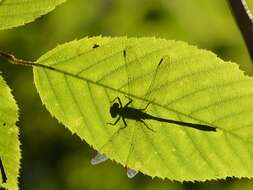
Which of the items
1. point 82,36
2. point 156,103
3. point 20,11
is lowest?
point 82,36

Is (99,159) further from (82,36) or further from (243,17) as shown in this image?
(82,36)

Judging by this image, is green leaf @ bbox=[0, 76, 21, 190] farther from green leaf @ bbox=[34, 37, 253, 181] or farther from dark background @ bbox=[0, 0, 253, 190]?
dark background @ bbox=[0, 0, 253, 190]

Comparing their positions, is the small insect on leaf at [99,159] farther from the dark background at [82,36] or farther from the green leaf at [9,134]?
the dark background at [82,36]

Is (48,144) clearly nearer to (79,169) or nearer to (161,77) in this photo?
(79,169)

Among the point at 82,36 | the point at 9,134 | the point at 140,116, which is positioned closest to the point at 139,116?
the point at 140,116

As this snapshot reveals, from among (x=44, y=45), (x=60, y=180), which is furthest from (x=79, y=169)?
(x=44, y=45)

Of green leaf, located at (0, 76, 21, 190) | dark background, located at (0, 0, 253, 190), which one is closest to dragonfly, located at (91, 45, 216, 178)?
green leaf, located at (0, 76, 21, 190)
